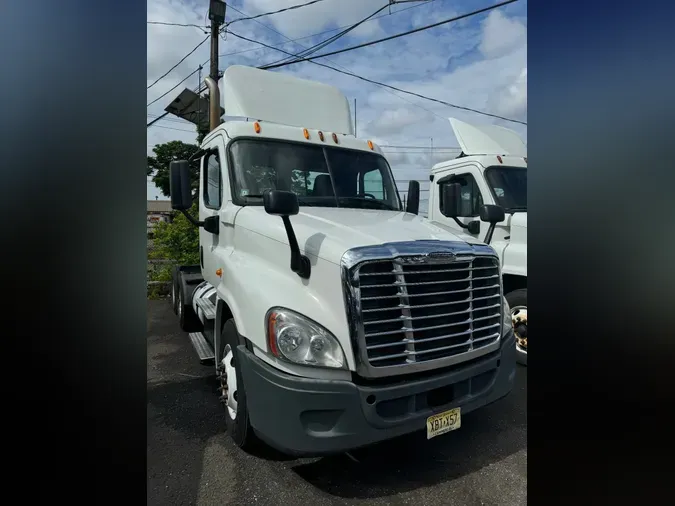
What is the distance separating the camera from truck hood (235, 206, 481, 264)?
262cm

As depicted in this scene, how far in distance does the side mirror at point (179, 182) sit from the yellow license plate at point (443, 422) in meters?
2.70

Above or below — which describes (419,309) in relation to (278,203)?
below

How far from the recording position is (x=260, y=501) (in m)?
2.43

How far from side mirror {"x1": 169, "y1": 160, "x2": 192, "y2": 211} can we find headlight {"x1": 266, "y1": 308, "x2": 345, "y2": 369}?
174cm

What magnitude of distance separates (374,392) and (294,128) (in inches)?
111

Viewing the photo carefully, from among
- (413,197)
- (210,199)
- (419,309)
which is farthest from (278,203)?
(413,197)

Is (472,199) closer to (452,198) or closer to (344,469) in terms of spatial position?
(452,198)

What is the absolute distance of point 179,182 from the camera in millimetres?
3516

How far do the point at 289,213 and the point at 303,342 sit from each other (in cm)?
84

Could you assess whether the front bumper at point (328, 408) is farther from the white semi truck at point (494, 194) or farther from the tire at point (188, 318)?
the tire at point (188, 318)

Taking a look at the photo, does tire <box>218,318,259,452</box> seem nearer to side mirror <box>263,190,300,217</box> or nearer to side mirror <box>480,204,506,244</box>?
side mirror <box>263,190,300,217</box>
